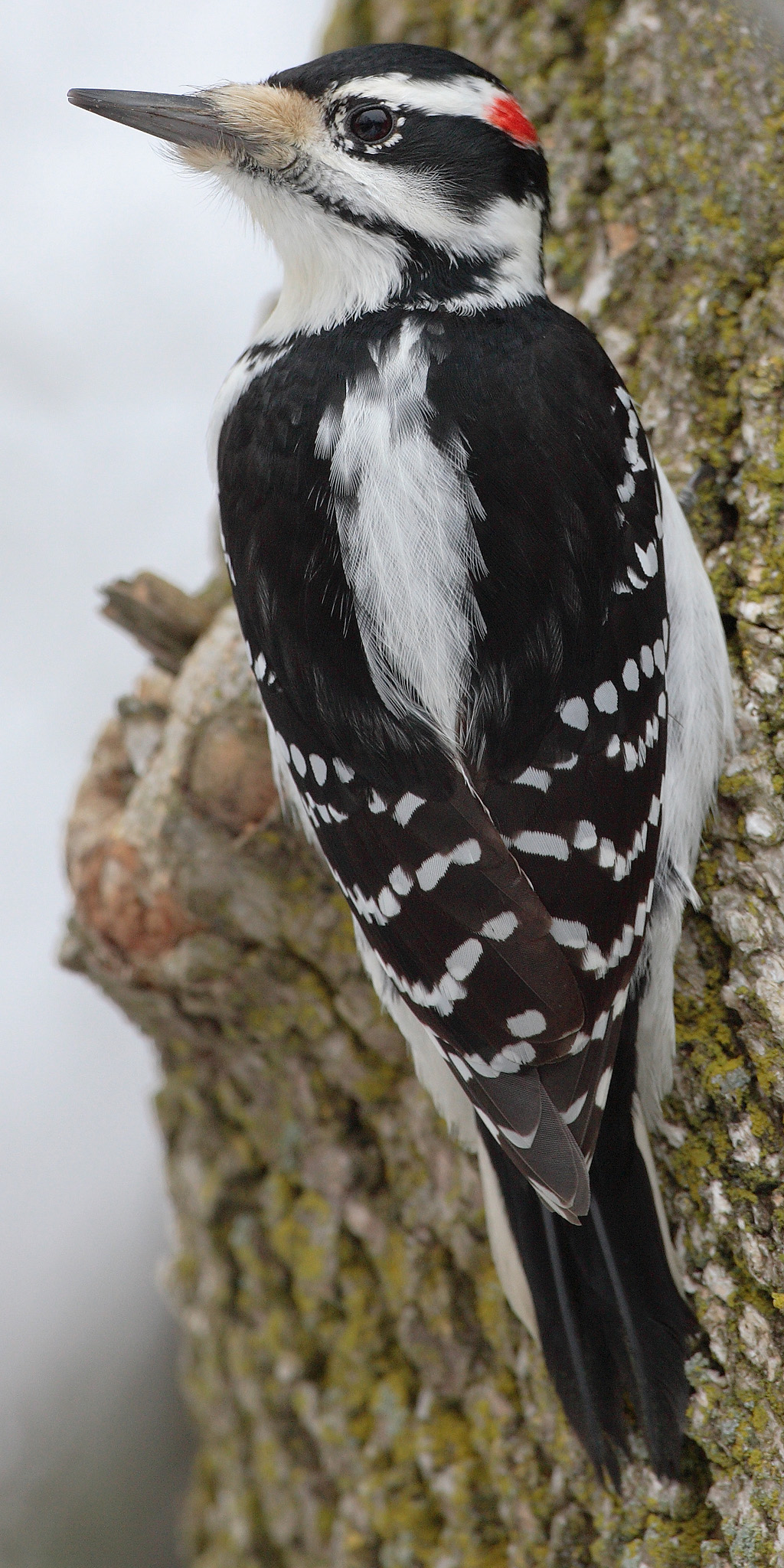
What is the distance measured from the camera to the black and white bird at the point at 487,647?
1.63 m

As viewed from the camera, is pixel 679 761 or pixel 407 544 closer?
pixel 407 544

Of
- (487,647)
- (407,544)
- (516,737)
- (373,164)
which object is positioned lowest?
(516,737)

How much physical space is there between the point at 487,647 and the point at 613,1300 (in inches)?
38.9

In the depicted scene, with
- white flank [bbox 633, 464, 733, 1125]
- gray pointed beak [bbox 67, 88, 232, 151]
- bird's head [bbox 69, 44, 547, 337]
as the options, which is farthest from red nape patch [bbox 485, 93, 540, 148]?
white flank [bbox 633, 464, 733, 1125]

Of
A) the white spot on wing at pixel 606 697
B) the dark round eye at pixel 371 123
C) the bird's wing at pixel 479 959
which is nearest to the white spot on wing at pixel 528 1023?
the bird's wing at pixel 479 959

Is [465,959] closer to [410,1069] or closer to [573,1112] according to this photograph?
[573,1112]

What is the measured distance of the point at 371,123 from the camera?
183 cm

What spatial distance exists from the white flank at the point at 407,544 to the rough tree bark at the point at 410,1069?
1.60 feet

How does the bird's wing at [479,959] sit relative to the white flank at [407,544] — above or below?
below

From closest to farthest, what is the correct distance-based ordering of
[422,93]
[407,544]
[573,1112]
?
1. [573,1112]
2. [407,544]
3. [422,93]

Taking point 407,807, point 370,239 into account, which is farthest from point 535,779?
point 370,239

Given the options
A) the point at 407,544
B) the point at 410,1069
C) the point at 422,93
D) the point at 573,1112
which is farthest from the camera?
the point at 410,1069

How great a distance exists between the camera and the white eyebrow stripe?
1.81 meters

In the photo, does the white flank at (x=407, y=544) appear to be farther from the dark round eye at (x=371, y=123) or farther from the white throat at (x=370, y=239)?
the dark round eye at (x=371, y=123)
